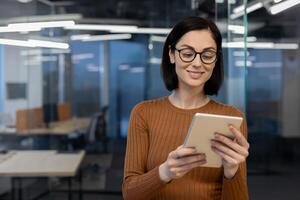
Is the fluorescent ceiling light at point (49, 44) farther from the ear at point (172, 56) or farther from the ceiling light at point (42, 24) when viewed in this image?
the ear at point (172, 56)

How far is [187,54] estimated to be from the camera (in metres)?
1.10

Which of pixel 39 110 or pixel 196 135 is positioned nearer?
pixel 196 135

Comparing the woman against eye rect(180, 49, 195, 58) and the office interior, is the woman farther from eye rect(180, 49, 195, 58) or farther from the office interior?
the office interior

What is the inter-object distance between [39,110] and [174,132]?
4.12 m

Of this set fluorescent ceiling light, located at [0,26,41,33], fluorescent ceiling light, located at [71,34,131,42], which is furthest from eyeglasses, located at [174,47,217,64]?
fluorescent ceiling light, located at [71,34,131,42]

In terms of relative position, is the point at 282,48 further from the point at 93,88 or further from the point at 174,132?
the point at 174,132

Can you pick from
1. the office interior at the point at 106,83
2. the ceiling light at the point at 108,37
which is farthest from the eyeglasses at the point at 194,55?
the ceiling light at the point at 108,37

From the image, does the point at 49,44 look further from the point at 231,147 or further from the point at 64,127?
the point at 231,147

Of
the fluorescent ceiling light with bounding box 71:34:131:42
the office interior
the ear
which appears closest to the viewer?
the ear

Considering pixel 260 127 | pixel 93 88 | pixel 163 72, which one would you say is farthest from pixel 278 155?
pixel 163 72

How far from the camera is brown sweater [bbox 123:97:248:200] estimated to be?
1.07m

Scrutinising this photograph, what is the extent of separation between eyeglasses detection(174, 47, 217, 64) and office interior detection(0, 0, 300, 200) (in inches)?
33.5

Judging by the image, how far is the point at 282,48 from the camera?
23.7 ft

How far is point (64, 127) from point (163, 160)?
4338mm
